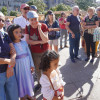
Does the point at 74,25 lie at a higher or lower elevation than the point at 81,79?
higher

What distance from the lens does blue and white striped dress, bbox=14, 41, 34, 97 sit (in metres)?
2.29

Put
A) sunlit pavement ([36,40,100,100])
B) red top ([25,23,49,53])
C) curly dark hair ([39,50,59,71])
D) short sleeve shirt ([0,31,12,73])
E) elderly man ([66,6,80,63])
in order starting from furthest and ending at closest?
1. elderly man ([66,6,80,63])
2. sunlit pavement ([36,40,100,100])
3. red top ([25,23,49,53])
4. short sleeve shirt ([0,31,12,73])
5. curly dark hair ([39,50,59,71])

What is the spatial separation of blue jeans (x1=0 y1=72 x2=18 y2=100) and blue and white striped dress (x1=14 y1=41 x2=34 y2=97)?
0.22 metres

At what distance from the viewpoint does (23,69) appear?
91.4 inches

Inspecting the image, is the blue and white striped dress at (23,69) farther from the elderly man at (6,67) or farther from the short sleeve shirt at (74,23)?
the short sleeve shirt at (74,23)

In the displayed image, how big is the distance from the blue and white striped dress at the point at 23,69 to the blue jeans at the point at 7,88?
22cm

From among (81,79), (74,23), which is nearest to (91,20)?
(74,23)

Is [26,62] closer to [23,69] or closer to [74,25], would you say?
[23,69]

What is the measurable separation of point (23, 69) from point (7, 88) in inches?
16.5

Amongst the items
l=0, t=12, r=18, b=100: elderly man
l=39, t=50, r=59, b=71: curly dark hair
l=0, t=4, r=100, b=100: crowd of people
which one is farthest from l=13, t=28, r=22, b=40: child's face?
l=39, t=50, r=59, b=71: curly dark hair

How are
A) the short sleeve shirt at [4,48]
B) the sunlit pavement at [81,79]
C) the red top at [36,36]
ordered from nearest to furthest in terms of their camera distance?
the short sleeve shirt at [4,48] < the red top at [36,36] < the sunlit pavement at [81,79]

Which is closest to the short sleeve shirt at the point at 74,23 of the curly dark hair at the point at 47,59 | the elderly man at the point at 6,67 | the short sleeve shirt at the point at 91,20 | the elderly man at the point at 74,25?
the elderly man at the point at 74,25

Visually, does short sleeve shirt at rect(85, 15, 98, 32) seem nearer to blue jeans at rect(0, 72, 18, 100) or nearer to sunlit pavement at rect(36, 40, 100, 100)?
sunlit pavement at rect(36, 40, 100, 100)

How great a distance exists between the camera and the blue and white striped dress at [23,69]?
2.29 metres
